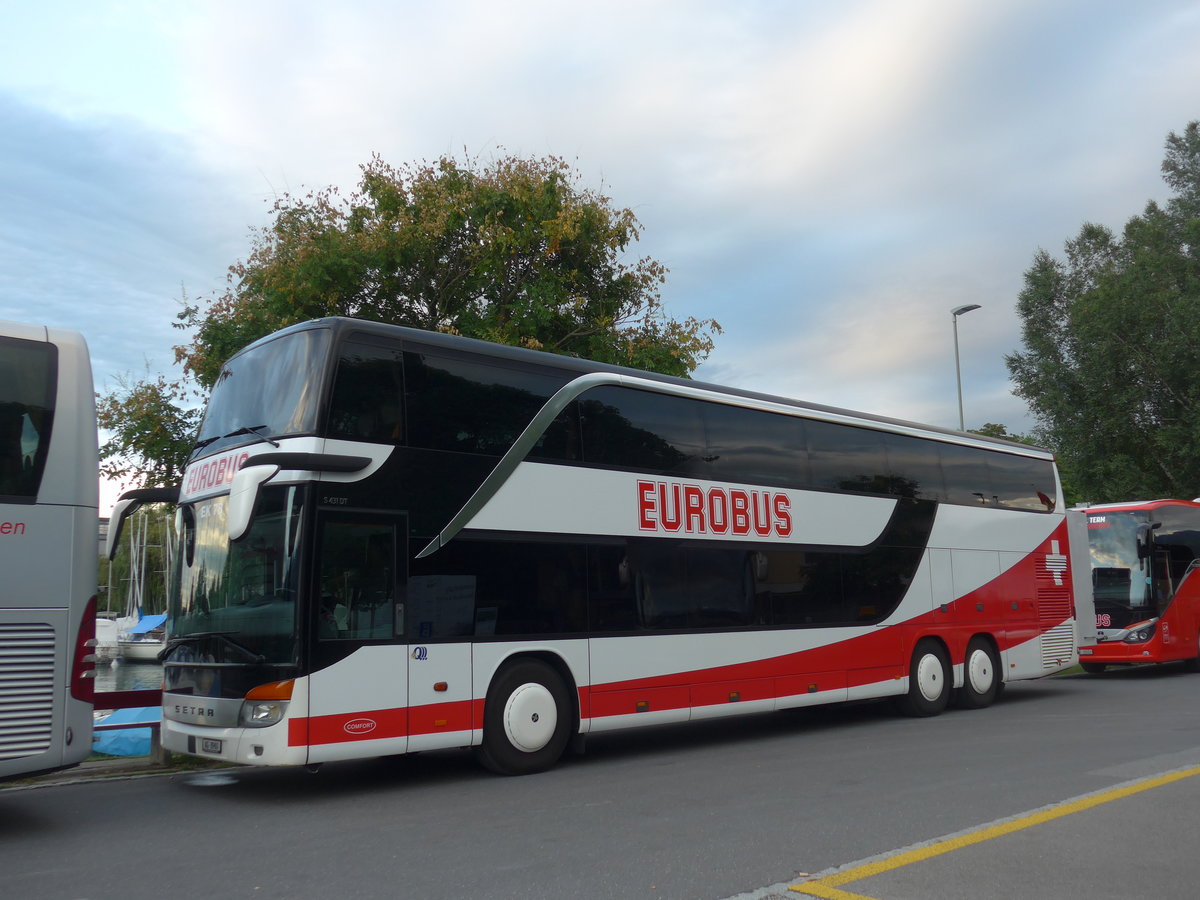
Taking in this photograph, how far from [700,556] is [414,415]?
3.97 m

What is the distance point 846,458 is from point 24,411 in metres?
9.89

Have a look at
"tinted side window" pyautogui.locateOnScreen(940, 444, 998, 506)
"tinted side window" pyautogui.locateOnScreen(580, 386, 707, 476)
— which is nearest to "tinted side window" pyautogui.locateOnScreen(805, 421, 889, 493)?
"tinted side window" pyautogui.locateOnScreen(940, 444, 998, 506)

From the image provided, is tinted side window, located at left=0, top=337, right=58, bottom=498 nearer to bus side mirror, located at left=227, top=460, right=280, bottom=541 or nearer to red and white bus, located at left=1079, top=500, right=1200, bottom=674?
bus side mirror, located at left=227, top=460, right=280, bottom=541

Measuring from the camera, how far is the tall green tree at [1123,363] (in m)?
35.4

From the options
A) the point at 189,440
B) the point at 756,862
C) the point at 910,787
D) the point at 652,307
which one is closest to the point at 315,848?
the point at 756,862

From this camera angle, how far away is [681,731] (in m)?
14.1

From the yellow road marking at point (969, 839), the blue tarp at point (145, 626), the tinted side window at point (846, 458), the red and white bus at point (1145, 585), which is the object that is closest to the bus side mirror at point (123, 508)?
the yellow road marking at point (969, 839)

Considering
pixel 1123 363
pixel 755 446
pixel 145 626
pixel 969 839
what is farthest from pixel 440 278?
pixel 145 626

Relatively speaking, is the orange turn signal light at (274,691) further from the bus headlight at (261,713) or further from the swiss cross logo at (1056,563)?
the swiss cross logo at (1056,563)

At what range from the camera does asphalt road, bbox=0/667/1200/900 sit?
5.75 metres

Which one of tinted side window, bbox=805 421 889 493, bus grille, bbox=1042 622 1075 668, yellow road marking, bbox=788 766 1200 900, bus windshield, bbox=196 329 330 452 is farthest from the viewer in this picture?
bus grille, bbox=1042 622 1075 668

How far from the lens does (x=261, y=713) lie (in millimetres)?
8570

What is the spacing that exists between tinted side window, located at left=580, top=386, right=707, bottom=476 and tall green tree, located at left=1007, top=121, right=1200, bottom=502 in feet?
94.1

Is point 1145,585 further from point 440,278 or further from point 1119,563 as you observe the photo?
point 440,278
